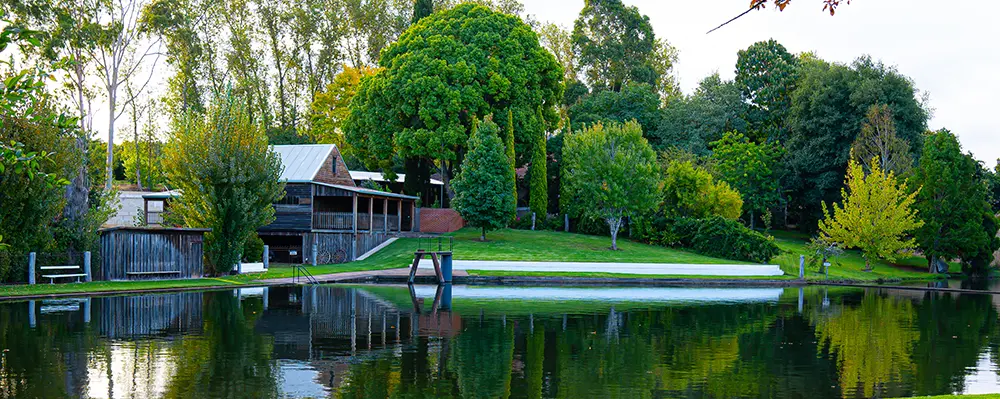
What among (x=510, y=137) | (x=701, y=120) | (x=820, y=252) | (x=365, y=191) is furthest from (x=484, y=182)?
(x=701, y=120)

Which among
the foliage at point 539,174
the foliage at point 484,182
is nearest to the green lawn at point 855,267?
the foliage at point 484,182

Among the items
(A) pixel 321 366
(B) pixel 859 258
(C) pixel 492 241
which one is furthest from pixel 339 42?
(A) pixel 321 366

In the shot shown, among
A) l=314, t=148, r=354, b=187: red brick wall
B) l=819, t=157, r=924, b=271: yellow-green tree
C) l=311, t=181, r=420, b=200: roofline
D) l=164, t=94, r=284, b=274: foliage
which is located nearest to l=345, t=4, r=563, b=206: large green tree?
l=311, t=181, r=420, b=200: roofline

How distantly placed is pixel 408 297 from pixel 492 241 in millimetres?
20992

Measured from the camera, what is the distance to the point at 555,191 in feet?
213

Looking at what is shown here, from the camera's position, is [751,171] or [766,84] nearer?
[751,171]

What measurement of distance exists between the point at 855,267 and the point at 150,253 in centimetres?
3919

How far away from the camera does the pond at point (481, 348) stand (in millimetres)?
14234

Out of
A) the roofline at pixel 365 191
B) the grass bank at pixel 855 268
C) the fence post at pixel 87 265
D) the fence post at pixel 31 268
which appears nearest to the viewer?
the fence post at pixel 31 268

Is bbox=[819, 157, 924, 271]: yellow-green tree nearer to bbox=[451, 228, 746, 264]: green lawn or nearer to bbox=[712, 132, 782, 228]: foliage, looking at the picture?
bbox=[451, 228, 746, 264]: green lawn

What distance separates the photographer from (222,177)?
122 ft

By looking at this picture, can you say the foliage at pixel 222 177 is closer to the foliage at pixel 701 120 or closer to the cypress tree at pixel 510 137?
the cypress tree at pixel 510 137

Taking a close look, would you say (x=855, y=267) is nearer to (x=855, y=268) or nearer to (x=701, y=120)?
(x=855, y=268)

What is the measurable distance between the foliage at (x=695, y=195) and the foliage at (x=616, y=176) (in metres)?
3.71
